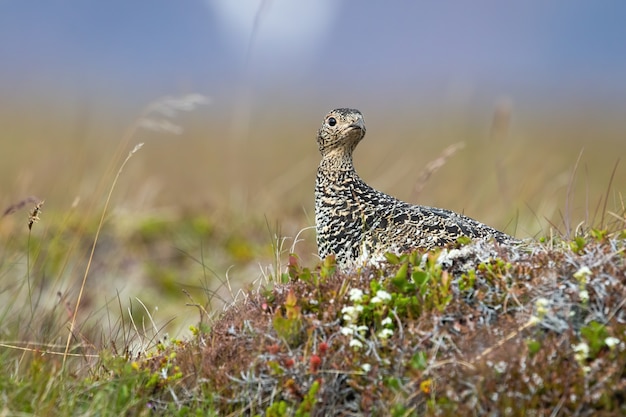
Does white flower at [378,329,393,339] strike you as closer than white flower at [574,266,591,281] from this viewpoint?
No

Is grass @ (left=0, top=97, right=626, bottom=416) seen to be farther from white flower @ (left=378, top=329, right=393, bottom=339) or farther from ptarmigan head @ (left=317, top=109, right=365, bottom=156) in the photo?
ptarmigan head @ (left=317, top=109, right=365, bottom=156)

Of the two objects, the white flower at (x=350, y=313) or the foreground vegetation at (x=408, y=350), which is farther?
the white flower at (x=350, y=313)

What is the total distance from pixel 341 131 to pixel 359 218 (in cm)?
81

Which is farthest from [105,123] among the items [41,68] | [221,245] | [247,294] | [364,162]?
[41,68]

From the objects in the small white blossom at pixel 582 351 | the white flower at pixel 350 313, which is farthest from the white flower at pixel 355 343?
the small white blossom at pixel 582 351

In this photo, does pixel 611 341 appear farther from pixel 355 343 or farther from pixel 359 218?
pixel 359 218

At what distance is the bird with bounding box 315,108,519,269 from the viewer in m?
4.62

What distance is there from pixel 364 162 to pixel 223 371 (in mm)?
10086

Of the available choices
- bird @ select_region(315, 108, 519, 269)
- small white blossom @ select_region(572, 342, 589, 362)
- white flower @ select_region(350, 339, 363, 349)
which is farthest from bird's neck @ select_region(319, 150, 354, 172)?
small white blossom @ select_region(572, 342, 589, 362)

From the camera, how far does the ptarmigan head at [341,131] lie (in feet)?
18.2

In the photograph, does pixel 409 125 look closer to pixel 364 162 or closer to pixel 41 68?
pixel 364 162

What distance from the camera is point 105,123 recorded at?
856 inches

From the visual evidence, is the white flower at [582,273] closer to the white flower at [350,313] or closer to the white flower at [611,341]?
the white flower at [611,341]

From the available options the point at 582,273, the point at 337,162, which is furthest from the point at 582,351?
the point at 337,162
